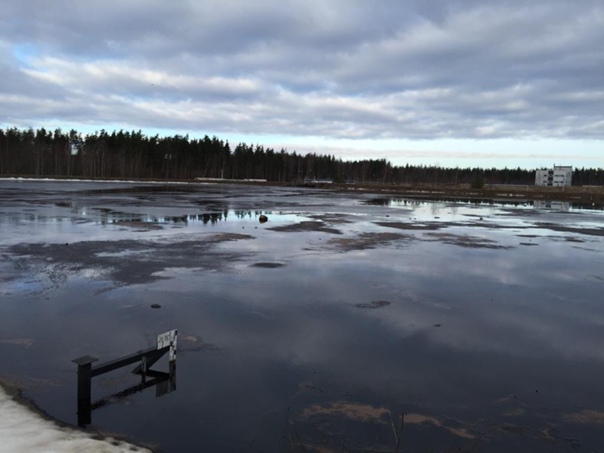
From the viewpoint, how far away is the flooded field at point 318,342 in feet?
17.7

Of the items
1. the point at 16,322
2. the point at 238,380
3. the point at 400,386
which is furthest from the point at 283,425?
the point at 16,322

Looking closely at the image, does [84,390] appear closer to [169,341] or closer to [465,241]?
[169,341]

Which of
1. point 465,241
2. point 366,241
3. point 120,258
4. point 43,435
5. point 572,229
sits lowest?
point 43,435

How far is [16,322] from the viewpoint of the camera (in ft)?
27.1

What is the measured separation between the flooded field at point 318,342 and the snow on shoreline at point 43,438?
0.81ft

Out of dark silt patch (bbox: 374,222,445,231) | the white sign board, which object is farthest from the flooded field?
dark silt patch (bbox: 374,222,445,231)

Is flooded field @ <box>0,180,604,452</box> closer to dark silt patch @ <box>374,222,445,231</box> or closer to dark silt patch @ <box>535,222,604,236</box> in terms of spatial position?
dark silt patch @ <box>374,222,445,231</box>

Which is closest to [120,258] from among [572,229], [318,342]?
[318,342]

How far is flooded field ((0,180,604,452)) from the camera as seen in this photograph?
17.7 ft

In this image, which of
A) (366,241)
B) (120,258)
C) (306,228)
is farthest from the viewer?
(306,228)

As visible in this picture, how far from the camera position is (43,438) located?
4773mm

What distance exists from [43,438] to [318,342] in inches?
163

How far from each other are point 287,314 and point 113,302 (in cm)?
340

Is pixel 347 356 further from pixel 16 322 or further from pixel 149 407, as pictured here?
pixel 16 322
